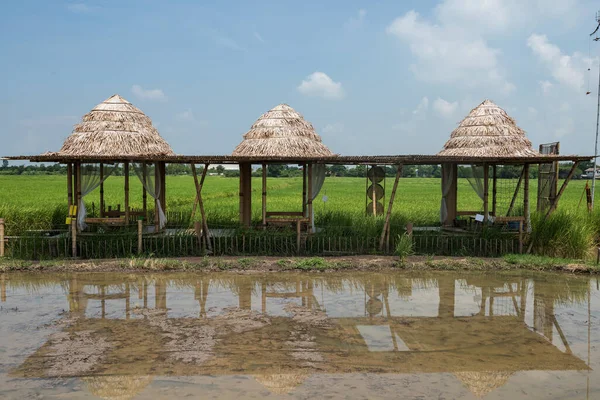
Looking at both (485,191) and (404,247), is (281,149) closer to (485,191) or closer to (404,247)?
(404,247)

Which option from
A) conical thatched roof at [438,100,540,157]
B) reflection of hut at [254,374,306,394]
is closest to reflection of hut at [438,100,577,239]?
conical thatched roof at [438,100,540,157]

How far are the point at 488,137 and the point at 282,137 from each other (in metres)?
4.80

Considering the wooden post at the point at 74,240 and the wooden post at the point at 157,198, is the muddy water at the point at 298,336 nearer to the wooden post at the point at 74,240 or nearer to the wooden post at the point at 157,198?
the wooden post at the point at 74,240

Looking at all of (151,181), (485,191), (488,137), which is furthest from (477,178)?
(151,181)

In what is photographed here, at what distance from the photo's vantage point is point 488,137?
13.7 metres

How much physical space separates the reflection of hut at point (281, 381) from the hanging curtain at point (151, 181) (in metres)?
7.44

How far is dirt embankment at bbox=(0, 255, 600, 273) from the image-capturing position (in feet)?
35.9

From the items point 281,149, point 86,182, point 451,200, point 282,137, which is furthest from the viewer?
point 451,200

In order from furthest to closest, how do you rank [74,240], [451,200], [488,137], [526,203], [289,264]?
[451,200] → [488,137] → [526,203] → [74,240] → [289,264]

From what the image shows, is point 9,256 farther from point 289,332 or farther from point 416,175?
point 416,175

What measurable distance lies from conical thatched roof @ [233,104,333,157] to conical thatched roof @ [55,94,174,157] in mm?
2026

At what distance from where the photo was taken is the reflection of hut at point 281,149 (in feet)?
42.2

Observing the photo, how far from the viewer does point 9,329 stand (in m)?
7.37

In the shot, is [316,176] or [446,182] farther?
[446,182]
